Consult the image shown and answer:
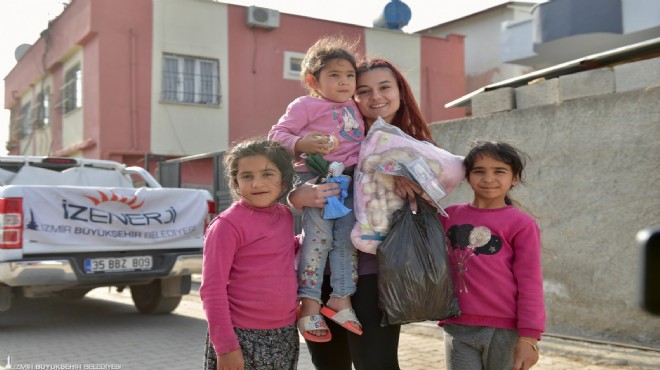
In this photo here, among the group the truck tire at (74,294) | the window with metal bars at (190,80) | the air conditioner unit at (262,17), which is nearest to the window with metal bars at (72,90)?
the window with metal bars at (190,80)

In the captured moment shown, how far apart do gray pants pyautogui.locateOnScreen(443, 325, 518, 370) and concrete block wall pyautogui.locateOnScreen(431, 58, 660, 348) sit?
8.34 feet

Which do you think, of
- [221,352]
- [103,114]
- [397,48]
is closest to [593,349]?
[221,352]

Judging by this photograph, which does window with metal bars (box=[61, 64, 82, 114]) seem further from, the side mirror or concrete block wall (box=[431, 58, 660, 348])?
the side mirror

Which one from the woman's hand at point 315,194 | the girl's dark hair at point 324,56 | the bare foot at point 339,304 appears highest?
the girl's dark hair at point 324,56

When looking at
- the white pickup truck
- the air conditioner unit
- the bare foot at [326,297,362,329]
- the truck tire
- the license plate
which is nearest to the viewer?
the bare foot at [326,297,362,329]

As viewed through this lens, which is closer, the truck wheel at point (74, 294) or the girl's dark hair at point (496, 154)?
the girl's dark hair at point (496, 154)

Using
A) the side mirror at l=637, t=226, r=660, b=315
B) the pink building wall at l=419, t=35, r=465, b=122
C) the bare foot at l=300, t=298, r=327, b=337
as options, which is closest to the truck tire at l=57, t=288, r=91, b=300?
the bare foot at l=300, t=298, r=327, b=337

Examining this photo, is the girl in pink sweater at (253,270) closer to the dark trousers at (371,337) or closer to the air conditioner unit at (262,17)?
the dark trousers at (371,337)

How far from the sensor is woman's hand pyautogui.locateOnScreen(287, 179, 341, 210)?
8.39 ft

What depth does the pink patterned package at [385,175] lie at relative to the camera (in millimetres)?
2484

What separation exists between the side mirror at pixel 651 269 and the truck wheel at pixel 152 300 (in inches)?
280

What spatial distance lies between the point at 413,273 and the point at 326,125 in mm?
746

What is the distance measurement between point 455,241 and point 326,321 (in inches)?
24.7

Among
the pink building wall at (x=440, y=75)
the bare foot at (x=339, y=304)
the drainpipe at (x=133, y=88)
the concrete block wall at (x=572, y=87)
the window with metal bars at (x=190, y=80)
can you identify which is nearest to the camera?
the bare foot at (x=339, y=304)
